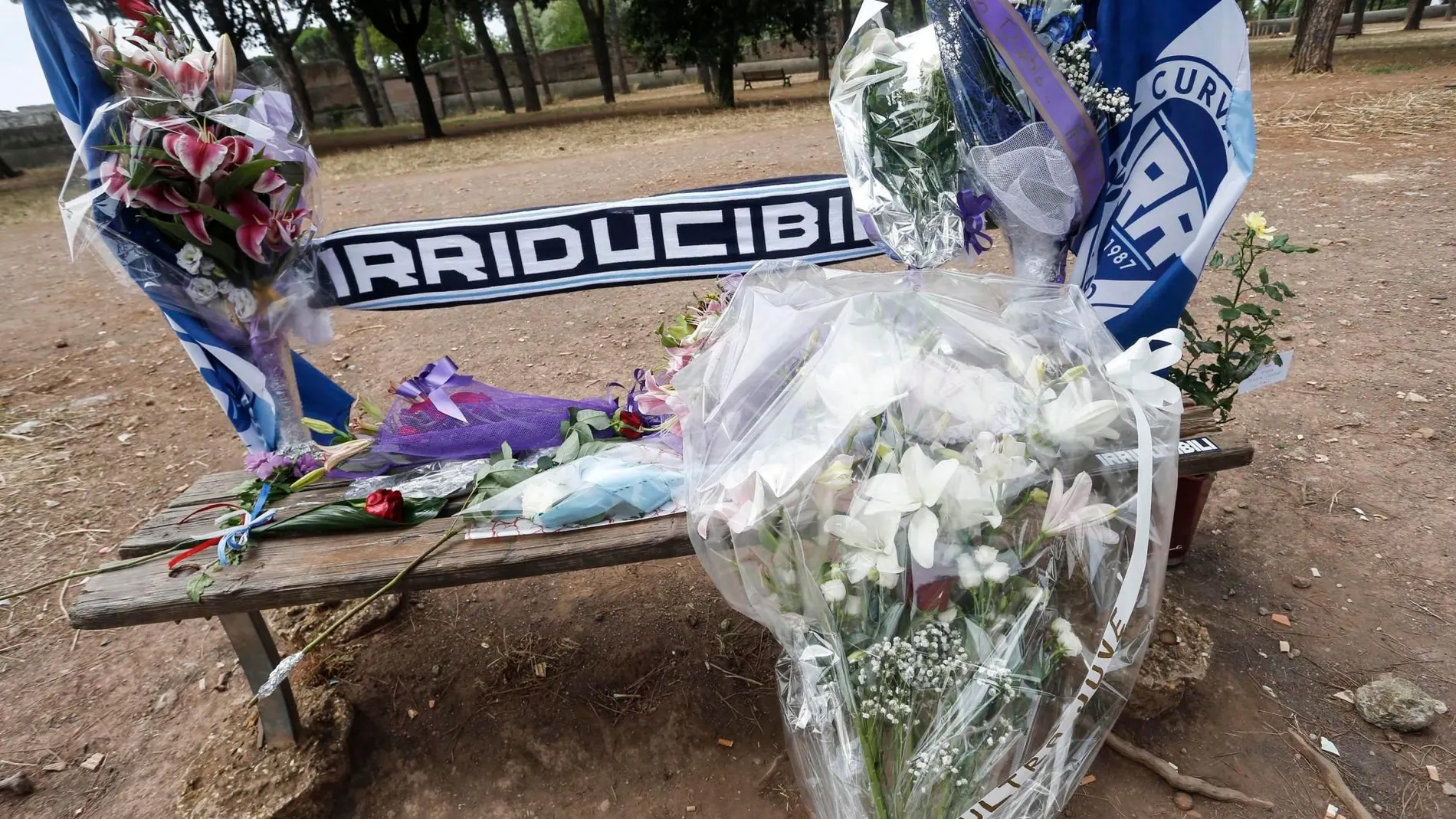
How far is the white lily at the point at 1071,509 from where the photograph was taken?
1.22 metres

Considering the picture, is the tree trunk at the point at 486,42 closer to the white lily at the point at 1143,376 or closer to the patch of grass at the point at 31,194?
the patch of grass at the point at 31,194

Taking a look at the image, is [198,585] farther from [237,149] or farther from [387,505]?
[237,149]

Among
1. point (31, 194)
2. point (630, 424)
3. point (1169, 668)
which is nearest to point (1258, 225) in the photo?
point (1169, 668)

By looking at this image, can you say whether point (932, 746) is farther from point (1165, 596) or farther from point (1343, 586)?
point (1343, 586)

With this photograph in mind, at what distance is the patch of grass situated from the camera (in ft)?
32.5

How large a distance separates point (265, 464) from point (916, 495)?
1.81 metres

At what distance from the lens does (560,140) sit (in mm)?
12469

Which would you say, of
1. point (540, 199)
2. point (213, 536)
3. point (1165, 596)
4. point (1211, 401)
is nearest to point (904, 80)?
point (1211, 401)

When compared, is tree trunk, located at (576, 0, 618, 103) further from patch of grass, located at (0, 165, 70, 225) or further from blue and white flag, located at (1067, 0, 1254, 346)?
blue and white flag, located at (1067, 0, 1254, 346)

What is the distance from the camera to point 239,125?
183 centimetres

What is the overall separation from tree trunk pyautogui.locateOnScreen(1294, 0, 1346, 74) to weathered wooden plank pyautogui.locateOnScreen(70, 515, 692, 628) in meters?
13.8

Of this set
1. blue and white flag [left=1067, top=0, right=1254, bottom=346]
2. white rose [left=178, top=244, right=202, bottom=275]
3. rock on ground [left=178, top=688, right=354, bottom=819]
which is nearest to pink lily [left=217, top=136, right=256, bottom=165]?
white rose [left=178, top=244, right=202, bottom=275]

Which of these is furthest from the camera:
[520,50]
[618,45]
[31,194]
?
[618,45]

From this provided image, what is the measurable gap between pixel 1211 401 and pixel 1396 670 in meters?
0.86
